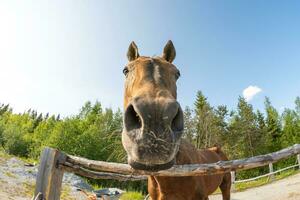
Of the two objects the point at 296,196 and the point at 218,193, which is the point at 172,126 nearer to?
the point at 296,196

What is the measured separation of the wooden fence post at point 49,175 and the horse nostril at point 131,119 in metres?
1.22

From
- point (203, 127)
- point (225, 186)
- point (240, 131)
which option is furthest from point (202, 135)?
point (225, 186)

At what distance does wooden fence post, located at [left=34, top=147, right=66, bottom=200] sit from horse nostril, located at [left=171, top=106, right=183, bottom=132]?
4.77ft

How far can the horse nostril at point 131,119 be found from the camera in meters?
1.73

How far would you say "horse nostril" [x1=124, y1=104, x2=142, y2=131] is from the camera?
5.66 ft

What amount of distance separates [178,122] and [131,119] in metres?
0.32

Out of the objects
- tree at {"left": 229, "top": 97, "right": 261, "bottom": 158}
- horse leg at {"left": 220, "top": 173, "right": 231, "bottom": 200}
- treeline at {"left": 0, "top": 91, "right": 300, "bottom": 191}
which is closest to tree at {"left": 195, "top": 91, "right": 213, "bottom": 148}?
treeline at {"left": 0, "top": 91, "right": 300, "bottom": 191}

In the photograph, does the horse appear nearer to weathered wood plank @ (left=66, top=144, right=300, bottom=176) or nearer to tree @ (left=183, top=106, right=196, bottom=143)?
weathered wood plank @ (left=66, top=144, right=300, bottom=176)

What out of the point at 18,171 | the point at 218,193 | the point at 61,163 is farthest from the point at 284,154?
the point at 18,171

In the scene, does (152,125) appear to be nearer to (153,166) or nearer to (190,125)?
(153,166)

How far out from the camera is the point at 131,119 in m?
1.77

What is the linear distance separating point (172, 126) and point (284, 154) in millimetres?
1831

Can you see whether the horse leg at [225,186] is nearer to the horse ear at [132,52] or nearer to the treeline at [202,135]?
the horse ear at [132,52]

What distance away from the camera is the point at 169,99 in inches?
68.7
